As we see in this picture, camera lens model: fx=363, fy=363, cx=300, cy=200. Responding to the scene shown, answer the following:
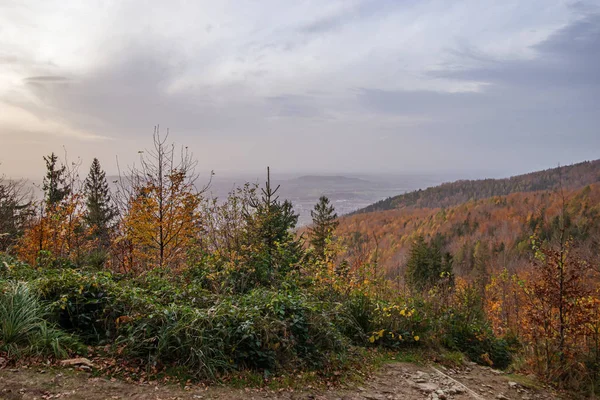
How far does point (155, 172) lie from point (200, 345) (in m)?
7.31

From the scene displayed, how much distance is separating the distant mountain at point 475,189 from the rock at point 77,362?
398ft

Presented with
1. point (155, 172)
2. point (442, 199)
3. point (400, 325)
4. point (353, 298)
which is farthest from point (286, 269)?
point (442, 199)

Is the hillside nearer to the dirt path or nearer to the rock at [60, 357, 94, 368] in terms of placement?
the dirt path

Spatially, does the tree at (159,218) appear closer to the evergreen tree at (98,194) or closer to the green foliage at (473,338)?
the green foliage at (473,338)

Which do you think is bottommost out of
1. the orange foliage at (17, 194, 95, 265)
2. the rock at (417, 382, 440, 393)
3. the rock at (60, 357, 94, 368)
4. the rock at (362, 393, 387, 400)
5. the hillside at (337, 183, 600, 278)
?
the hillside at (337, 183, 600, 278)

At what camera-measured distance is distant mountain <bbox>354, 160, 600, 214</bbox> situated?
124m

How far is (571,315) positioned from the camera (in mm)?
6086

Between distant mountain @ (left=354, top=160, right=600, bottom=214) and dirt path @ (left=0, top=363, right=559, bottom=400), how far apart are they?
4683 inches

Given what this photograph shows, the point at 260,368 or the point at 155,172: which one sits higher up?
the point at 155,172

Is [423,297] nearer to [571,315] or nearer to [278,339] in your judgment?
[571,315]

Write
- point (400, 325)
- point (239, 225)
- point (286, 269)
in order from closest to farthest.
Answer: point (400, 325)
point (286, 269)
point (239, 225)

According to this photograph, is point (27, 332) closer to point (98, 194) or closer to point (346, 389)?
point (346, 389)

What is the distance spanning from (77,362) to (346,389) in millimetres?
3408

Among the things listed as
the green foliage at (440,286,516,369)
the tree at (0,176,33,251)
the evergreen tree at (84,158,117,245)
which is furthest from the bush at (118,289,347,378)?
the evergreen tree at (84,158,117,245)
